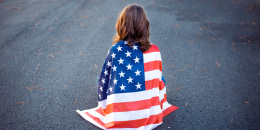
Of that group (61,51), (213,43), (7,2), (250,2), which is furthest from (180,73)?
(7,2)

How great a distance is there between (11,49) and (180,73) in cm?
432

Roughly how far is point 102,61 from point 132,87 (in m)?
2.03

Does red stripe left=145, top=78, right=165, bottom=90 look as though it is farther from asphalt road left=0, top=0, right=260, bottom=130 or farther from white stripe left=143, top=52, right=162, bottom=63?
asphalt road left=0, top=0, right=260, bottom=130

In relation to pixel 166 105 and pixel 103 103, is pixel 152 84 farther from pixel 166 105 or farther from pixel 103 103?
pixel 103 103

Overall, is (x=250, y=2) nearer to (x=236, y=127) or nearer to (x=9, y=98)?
(x=236, y=127)

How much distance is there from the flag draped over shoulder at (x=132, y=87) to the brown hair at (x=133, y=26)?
84 mm

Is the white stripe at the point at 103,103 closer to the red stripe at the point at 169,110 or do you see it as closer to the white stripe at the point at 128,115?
the white stripe at the point at 128,115

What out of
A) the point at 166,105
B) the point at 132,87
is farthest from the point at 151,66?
the point at 166,105

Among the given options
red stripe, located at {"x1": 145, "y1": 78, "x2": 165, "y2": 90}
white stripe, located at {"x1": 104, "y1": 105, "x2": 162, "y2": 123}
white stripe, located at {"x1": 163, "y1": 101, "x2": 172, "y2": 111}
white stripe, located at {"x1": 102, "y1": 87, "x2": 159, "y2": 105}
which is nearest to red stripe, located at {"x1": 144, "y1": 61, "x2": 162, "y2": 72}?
red stripe, located at {"x1": 145, "y1": 78, "x2": 165, "y2": 90}

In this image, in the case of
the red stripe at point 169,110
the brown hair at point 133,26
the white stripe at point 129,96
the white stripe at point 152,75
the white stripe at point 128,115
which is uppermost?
the brown hair at point 133,26

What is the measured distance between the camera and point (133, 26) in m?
2.37

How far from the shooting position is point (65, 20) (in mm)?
6430

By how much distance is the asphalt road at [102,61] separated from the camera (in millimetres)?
3041

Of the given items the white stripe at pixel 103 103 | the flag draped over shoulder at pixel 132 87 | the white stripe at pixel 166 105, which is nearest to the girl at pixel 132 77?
the flag draped over shoulder at pixel 132 87
